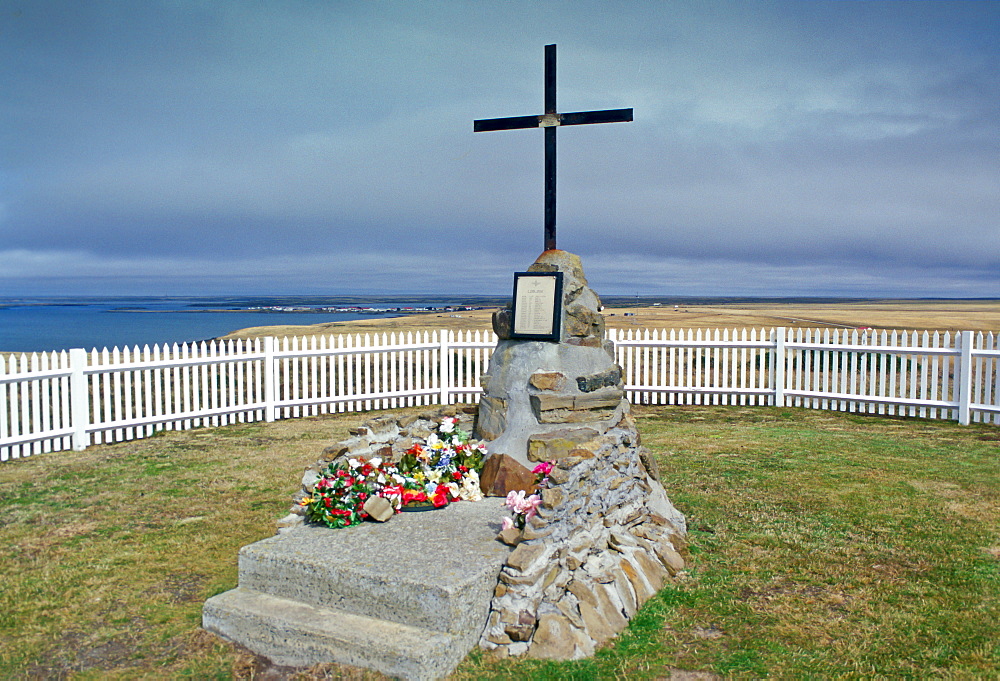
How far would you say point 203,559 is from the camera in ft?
18.4

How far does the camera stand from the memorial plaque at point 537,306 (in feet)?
19.9

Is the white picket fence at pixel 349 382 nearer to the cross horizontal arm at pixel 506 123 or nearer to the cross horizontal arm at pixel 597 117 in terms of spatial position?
the cross horizontal arm at pixel 506 123

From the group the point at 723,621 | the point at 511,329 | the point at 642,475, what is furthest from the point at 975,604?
the point at 511,329

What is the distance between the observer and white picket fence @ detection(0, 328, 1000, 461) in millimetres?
9836

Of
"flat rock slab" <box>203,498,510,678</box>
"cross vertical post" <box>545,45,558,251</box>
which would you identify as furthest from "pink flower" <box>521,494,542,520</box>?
"cross vertical post" <box>545,45,558,251</box>

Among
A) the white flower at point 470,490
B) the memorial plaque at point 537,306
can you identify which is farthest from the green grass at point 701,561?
the memorial plaque at point 537,306

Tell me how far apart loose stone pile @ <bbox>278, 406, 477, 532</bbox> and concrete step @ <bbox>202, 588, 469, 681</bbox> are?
1.10 m

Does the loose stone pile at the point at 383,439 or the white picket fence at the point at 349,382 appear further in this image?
the white picket fence at the point at 349,382

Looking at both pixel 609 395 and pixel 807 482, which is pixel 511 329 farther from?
pixel 807 482

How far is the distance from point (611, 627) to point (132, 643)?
9.59 ft

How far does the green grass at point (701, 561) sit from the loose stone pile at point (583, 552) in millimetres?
149

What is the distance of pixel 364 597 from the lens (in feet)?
13.9

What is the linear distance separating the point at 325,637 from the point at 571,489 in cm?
179

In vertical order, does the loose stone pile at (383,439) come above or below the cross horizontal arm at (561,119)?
below
